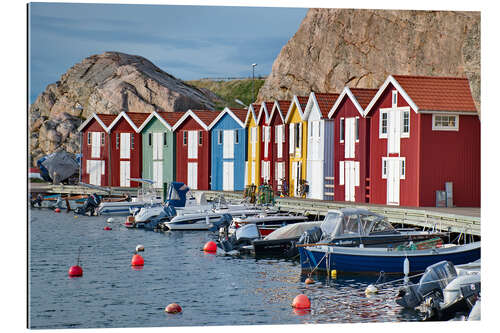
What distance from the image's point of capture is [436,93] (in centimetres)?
3678

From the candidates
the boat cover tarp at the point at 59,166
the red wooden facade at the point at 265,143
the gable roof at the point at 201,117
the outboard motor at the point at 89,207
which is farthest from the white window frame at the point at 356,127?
the boat cover tarp at the point at 59,166

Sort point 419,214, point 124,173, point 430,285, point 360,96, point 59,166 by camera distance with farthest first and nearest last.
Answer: point 59,166
point 124,173
point 360,96
point 419,214
point 430,285

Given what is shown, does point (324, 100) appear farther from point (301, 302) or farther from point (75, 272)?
point (301, 302)

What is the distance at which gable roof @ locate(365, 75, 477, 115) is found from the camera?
3609 cm

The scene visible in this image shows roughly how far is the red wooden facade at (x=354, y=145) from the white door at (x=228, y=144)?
16.4 m

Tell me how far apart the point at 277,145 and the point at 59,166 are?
1153 inches

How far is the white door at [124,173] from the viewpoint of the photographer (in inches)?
2655

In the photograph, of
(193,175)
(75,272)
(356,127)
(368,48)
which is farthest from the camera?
(193,175)

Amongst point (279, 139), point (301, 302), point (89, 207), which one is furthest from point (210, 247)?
point (89, 207)

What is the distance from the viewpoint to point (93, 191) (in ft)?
218

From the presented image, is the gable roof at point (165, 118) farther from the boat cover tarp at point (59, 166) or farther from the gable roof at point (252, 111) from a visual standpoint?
the boat cover tarp at point (59, 166)

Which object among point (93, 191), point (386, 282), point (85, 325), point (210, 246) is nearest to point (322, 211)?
point (210, 246)
